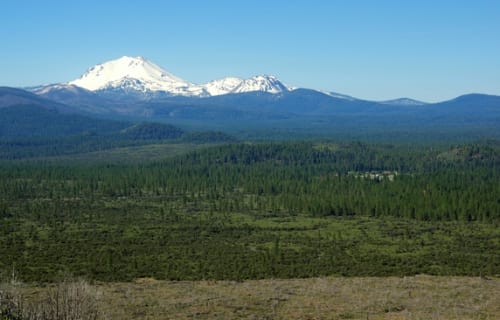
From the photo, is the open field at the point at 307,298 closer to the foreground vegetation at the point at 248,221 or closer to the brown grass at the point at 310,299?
the brown grass at the point at 310,299

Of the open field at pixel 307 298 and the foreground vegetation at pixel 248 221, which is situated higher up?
the open field at pixel 307 298

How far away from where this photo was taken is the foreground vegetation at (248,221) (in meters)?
59.6

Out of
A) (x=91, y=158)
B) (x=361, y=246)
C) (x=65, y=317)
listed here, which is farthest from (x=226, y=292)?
(x=91, y=158)

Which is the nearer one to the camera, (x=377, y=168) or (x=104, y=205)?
(x=104, y=205)

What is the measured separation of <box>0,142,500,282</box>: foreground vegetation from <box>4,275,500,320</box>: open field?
441 centimetres

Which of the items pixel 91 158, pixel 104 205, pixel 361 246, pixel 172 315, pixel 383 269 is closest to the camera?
pixel 172 315

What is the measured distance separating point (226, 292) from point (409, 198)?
55.5 meters

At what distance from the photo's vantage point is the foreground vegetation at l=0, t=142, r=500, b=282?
196 ft

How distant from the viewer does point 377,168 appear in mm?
157500

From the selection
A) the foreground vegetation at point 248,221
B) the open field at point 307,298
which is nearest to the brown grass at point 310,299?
the open field at point 307,298

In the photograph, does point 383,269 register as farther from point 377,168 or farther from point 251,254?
point 377,168

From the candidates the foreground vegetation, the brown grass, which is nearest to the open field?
the brown grass

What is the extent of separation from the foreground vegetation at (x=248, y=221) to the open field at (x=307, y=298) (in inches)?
174

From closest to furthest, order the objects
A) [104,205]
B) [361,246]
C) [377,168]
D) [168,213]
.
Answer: [361,246] → [168,213] → [104,205] → [377,168]
